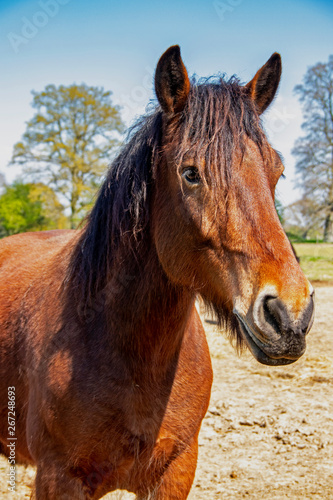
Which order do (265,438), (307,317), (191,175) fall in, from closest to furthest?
(307,317)
(191,175)
(265,438)

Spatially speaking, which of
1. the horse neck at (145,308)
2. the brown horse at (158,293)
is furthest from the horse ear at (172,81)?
the horse neck at (145,308)

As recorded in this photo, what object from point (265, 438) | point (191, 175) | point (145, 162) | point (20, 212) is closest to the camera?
point (191, 175)

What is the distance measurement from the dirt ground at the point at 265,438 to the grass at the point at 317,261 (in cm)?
904

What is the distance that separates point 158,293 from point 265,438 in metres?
2.89

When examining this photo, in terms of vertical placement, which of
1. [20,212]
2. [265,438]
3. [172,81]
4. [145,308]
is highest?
[172,81]

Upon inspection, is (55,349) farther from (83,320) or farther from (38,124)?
(38,124)

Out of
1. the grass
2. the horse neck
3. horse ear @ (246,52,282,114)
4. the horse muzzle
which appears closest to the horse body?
the horse neck

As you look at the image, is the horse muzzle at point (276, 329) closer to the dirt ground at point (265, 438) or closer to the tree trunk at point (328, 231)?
the dirt ground at point (265, 438)

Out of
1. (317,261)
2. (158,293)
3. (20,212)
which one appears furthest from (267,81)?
(20,212)

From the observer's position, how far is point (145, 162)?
7.55 ft

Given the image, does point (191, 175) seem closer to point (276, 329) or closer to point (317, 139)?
point (276, 329)

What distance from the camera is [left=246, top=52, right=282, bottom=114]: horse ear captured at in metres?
2.42

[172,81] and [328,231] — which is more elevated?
[172,81]

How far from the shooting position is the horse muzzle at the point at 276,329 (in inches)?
62.9
